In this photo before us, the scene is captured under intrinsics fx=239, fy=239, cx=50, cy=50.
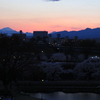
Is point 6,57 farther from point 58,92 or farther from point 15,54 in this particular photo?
→ point 58,92

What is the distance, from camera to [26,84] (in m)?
20.2

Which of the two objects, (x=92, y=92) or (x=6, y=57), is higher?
(x=6, y=57)

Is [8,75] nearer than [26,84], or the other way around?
[8,75]

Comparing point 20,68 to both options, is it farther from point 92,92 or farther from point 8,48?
point 92,92

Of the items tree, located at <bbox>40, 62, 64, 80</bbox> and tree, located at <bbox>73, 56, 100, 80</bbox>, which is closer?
tree, located at <bbox>40, 62, 64, 80</bbox>

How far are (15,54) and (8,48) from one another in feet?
2.29

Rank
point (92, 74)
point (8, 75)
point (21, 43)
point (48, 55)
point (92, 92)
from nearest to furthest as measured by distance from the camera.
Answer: point (8, 75) < point (92, 92) < point (21, 43) < point (92, 74) < point (48, 55)

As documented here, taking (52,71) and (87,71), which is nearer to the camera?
(52,71)

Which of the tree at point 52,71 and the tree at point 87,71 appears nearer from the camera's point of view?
the tree at point 52,71

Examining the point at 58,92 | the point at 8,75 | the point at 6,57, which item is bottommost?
the point at 58,92

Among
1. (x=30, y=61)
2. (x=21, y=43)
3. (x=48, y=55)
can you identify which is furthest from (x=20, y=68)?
(x=48, y=55)

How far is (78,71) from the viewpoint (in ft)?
79.5

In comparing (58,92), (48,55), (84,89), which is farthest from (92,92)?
(48,55)

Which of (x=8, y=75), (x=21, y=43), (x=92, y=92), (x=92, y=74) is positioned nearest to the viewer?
(x=8, y=75)
